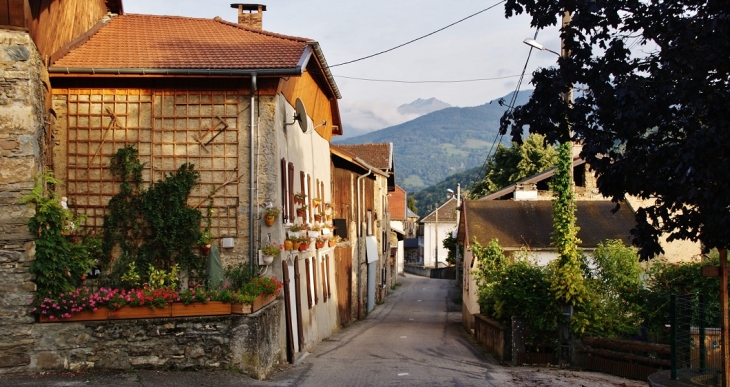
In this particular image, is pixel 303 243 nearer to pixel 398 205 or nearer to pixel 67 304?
pixel 67 304

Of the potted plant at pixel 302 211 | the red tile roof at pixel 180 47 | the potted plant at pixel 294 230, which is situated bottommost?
the potted plant at pixel 294 230

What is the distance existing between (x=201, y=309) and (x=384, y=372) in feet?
12.7

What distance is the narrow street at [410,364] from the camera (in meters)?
12.7

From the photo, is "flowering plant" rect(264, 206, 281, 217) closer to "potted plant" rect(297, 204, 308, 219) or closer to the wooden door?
"potted plant" rect(297, 204, 308, 219)

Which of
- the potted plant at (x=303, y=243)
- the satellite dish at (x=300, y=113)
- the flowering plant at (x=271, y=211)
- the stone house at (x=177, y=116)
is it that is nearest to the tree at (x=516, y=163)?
the potted plant at (x=303, y=243)

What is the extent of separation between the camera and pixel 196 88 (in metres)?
13.6

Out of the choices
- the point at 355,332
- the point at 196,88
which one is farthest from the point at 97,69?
the point at 355,332

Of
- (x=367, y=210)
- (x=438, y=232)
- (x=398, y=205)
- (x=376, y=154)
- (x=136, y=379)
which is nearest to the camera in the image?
(x=136, y=379)

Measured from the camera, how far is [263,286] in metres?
12.5

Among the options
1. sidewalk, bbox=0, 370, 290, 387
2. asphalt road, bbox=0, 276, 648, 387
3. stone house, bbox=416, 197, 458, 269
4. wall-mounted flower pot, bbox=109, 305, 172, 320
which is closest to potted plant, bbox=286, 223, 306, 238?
asphalt road, bbox=0, 276, 648, 387

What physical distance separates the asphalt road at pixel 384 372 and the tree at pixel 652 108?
195 inches

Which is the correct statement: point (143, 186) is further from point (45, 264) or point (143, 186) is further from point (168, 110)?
point (45, 264)

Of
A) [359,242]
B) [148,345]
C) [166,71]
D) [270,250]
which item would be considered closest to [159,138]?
[166,71]

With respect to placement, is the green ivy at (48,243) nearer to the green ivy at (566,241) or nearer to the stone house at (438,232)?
the green ivy at (566,241)
